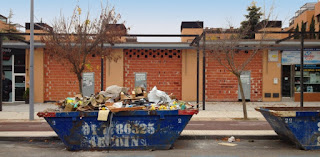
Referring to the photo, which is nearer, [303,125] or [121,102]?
[303,125]

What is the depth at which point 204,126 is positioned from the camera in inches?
487

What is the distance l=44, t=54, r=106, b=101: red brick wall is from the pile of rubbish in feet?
46.5

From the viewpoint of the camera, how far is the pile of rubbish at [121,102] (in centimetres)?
808

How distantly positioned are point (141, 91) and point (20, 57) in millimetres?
16205

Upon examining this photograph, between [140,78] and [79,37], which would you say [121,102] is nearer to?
[79,37]

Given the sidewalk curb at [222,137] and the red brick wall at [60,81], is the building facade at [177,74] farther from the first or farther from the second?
the sidewalk curb at [222,137]

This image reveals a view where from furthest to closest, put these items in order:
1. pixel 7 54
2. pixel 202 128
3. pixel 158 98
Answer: pixel 7 54 → pixel 202 128 → pixel 158 98

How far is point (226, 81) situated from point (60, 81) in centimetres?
1136

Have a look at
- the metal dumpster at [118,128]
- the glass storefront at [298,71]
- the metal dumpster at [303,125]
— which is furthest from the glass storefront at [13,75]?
the metal dumpster at [303,125]

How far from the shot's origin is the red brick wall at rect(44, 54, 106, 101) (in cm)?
2283

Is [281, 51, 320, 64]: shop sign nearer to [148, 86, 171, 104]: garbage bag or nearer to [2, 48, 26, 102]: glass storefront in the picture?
[148, 86, 171, 104]: garbage bag

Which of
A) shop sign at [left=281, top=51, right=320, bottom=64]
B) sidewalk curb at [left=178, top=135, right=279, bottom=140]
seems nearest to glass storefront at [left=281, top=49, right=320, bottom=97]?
shop sign at [left=281, top=51, right=320, bottom=64]

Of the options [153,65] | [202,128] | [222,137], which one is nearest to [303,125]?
[222,137]

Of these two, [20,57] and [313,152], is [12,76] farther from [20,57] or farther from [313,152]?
[313,152]
